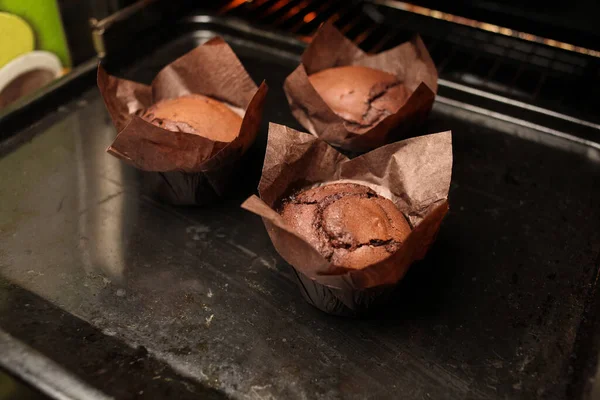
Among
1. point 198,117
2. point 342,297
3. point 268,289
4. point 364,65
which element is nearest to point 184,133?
point 198,117

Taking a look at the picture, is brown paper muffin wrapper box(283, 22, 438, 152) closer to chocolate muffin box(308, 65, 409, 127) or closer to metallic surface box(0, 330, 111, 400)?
chocolate muffin box(308, 65, 409, 127)

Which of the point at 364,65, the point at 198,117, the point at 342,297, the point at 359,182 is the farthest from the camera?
the point at 364,65

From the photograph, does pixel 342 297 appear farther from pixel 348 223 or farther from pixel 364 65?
pixel 364 65

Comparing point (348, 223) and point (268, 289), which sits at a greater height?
point (348, 223)

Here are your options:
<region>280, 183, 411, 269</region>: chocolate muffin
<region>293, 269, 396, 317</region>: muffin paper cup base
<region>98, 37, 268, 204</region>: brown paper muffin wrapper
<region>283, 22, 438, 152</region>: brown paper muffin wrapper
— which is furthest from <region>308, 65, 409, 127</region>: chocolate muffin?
<region>293, 269, 396, 317</region>: muffin paper cup base

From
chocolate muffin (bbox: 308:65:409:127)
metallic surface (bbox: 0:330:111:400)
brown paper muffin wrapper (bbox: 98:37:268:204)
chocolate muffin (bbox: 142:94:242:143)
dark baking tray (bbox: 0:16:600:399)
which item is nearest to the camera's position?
metallic surface (bbox: 0:330:111:400)

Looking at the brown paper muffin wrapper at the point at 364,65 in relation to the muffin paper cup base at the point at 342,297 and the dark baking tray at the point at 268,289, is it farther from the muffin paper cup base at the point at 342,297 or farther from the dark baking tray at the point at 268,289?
the muffin paper cup base at the point at 342,297
